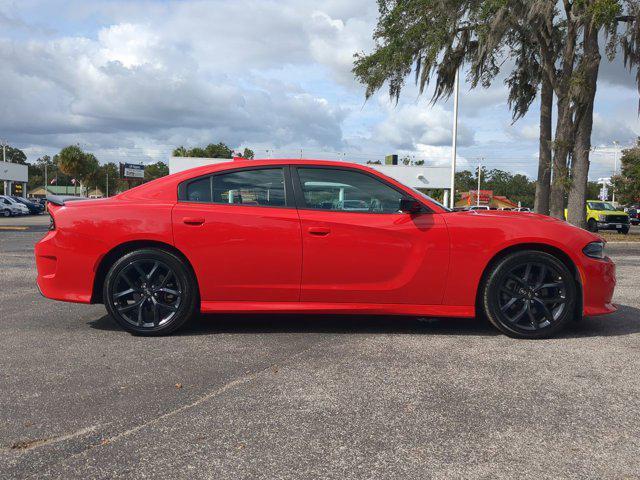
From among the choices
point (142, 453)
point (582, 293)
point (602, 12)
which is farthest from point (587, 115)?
point (142, 453)

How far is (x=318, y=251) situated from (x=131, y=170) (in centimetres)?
7747

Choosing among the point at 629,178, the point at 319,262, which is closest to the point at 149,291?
the point at 319,262

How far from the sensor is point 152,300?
458 cm

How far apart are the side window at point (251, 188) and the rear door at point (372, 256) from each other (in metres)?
0.27

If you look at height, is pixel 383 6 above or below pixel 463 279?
above

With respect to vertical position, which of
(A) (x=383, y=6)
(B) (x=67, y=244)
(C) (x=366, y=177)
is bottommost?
(B) (x=67, y=244)

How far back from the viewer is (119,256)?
4.65m

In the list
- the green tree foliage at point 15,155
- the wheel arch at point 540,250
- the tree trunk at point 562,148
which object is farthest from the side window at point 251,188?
the green tree foliage at point 15,155

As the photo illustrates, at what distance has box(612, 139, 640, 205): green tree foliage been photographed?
39000 millimetres

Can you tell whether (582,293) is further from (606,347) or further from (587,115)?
(587,115)

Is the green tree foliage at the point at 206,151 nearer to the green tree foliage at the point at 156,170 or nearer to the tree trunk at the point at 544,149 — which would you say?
the green tree foliage at the point at 156,170

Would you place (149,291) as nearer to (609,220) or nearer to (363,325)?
(363,325)

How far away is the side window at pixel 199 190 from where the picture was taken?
4.68 m

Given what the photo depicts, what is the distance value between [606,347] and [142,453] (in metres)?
3.57
